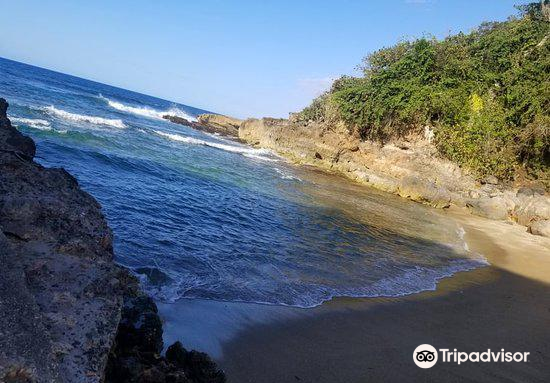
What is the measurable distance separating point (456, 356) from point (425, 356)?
21.7 inches

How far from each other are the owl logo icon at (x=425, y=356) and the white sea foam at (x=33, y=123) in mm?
20555

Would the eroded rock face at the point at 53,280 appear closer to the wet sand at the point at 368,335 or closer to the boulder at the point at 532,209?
the wet sand at the point at 368,335

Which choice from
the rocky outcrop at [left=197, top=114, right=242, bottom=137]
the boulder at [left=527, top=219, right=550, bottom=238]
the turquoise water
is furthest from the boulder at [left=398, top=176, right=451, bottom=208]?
the rocky outcrop at [left=197, top=114, right=242, bottom=137]

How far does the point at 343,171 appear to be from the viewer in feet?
105

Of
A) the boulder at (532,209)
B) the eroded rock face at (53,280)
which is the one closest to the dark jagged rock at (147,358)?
the eroded rock face at (53,280)

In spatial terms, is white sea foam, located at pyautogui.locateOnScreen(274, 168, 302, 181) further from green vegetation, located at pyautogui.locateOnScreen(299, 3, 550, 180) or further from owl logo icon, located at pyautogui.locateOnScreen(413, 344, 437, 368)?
owl logo icon, located at pyautogui.locateOnScreen(413, 344, 437, 368)

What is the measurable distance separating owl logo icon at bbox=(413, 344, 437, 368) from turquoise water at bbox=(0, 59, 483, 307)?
77.2 inches

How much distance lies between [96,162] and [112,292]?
1367 cm

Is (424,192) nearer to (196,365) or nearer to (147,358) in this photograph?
(196,365)

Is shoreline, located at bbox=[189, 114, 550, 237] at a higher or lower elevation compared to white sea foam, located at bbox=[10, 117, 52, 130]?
higher

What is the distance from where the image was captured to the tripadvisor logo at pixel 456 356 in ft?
19.2

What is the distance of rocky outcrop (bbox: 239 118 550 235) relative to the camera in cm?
2220

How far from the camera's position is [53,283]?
3307 mm

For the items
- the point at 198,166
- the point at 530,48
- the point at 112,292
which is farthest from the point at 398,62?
the point at 112,292
